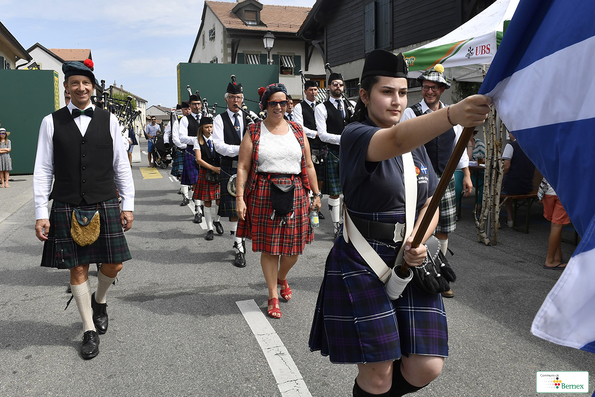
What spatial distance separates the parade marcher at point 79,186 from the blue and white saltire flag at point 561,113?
2.75m

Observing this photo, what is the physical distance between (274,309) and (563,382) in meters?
2.14

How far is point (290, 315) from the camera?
13.5 feet

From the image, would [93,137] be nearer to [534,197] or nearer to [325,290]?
[325,290]

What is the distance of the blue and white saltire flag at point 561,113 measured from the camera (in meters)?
1.15

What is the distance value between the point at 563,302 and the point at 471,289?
3.78 m

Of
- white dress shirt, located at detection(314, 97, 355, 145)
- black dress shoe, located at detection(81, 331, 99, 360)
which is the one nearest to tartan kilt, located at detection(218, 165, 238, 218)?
white dress shirt, located at detection(314, 97, 355, 145)

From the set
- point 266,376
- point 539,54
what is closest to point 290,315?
point 266,376

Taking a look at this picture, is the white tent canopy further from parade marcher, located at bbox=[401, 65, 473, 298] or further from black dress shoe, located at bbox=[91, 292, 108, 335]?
black dress shoe, located at bbox=[91, 292, 108, 335]

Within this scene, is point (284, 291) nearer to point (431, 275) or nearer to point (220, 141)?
point (220, 141)

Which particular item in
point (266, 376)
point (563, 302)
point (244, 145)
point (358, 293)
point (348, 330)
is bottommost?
point (266, 376)

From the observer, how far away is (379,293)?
6.89 feet

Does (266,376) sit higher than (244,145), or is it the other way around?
(244,145)

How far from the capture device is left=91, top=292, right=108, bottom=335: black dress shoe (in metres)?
3.76

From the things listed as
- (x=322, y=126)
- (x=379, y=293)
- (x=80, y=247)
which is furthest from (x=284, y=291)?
(x=322, y=126)
